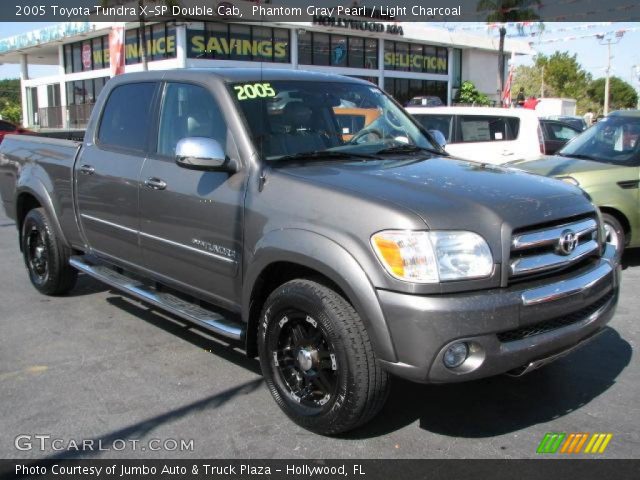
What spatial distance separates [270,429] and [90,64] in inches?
1447

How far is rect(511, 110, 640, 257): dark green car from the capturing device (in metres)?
6.69

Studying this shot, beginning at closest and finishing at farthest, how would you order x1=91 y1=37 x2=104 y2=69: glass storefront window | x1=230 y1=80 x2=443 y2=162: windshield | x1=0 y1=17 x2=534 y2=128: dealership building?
x1=230 y1=80 x2=443 y2=162: windshield
x1=0 y1=17 x2=534 y2=128: dealership building
x1=91 y1=37 x2=104 y2=69: glass storefront window

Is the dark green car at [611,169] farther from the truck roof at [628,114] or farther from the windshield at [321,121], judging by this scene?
the windshield at [321,121]

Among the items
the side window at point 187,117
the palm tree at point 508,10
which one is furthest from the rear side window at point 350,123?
the palm tree at point 508,10

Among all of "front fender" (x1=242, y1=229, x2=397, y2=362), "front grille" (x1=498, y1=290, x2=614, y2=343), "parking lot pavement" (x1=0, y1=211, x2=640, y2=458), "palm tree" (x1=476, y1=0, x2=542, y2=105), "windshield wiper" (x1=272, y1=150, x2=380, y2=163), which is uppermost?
"palm tree" (x1=476, y1=0, x2=542, y2=105)

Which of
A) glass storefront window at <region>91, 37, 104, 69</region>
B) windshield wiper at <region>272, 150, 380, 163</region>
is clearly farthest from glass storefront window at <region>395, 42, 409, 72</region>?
windshield wiper at <region>272, 150, 380, 163</region>

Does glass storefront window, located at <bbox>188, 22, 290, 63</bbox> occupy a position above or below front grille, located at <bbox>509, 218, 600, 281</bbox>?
above

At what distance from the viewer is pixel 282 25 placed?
1217 inches

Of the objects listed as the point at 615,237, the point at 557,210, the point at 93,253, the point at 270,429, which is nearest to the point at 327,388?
the point at 270,429

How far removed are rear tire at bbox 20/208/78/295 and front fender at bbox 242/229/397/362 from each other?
9.65ft

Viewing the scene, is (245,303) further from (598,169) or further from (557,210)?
(598,169)

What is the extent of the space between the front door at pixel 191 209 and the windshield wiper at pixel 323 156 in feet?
0.95

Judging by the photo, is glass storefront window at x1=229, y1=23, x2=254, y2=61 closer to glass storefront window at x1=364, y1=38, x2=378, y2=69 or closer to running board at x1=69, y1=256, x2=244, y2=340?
glass storefront window at x1=364, y1=38, x2=378, y2=69

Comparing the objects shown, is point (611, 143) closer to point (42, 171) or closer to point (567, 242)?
point (567, 242)
